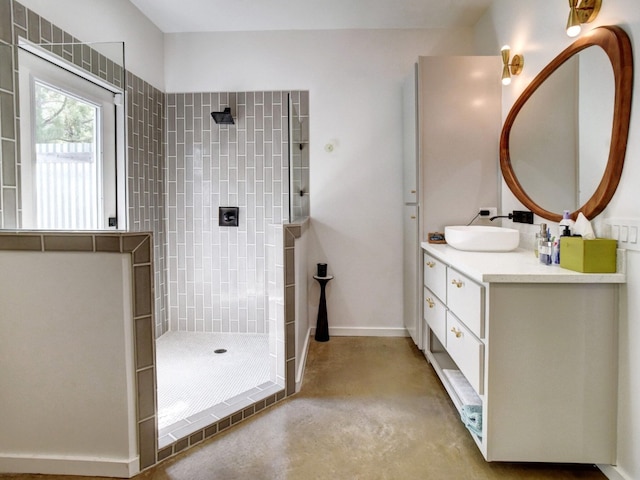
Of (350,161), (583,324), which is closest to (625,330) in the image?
(583,324)

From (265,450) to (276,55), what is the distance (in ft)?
9.49

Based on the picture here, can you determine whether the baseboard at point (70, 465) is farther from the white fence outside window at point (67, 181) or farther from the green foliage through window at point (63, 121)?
the green foliage through window at point (63, 121)

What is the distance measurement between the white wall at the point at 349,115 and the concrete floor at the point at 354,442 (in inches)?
37.1

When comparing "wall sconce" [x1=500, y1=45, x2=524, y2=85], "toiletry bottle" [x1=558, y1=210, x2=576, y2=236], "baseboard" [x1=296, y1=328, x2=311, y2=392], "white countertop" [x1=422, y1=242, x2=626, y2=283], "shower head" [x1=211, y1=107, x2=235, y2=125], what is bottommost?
"baseboard" [x1=296, y1=328, x2=311, y2=392]

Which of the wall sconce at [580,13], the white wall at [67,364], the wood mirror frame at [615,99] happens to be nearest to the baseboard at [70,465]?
the white wall at [67,364]

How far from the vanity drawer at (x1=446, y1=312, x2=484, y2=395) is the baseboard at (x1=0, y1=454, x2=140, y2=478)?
1.45 meters

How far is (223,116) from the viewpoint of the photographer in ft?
10.3

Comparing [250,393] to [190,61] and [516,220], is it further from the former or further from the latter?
[190,61]

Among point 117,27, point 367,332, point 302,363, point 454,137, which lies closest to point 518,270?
point 454,137

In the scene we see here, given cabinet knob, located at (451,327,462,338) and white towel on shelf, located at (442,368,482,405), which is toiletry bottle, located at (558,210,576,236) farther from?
white towel on shelf, located at (442,368,482,405)

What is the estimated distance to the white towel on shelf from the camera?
73.5 inches

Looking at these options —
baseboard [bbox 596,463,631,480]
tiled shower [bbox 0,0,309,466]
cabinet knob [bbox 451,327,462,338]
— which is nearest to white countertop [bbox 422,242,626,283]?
cabinet knob [bbox 451,327,462,338]

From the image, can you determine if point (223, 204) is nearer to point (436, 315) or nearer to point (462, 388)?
point (436, 315)

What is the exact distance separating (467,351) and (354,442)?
2.21 ft
